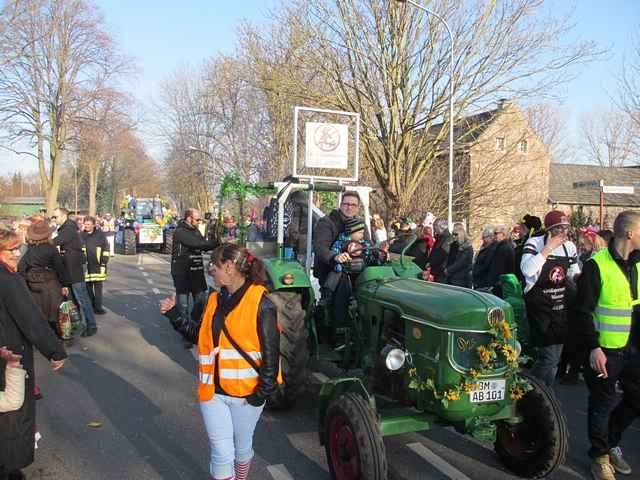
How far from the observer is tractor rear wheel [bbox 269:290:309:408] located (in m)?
5.04

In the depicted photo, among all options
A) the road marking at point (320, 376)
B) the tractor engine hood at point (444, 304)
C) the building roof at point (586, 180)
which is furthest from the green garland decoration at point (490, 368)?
the building roof at point (586, 180)

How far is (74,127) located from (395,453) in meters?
34.3

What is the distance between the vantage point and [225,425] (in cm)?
303

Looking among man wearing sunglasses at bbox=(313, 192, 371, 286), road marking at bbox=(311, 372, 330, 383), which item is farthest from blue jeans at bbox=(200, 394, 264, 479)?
road marking at bbox=(311, 372, 330, 383)

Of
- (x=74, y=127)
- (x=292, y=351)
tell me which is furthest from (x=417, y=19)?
(x=74, y=127)

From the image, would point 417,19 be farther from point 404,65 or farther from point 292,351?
point 292,351

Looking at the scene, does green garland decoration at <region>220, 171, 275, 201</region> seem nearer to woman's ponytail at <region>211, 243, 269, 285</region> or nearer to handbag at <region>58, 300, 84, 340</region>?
handbag at <region>58, 300, 84, 340</region>

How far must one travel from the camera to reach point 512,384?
3676 mm

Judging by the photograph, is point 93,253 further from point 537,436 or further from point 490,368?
point 537,436

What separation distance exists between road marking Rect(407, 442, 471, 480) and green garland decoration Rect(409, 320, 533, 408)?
79 cm

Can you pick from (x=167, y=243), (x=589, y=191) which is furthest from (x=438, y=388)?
(x=589, y=191)

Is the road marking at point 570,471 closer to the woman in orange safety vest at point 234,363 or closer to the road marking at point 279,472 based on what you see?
the road marking at point 279,472

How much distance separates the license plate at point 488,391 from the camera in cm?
356

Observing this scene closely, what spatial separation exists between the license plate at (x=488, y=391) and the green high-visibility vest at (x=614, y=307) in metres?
0.93
